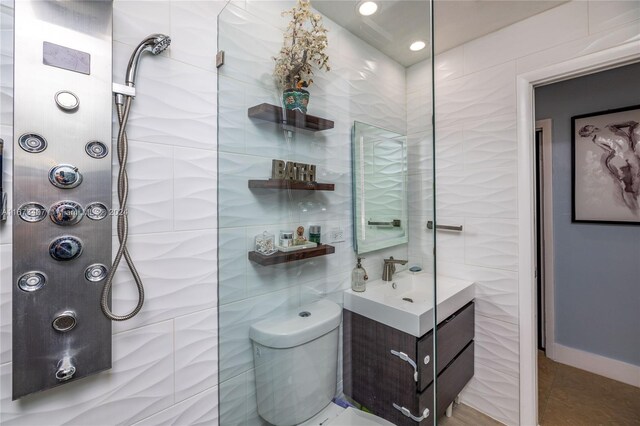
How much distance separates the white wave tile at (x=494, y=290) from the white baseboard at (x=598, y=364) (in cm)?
113

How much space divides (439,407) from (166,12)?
7.08ft

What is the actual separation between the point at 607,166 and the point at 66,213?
3.05 m

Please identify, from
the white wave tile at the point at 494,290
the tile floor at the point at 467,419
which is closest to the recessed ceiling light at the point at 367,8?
the white wave tile at the point at 494,290

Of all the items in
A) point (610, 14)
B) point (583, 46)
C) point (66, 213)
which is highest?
point (610, 14)

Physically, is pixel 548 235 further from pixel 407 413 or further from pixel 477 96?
pixel 407 413

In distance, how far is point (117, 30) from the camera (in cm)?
83

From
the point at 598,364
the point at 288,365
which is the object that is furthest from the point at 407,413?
the point at 598,364

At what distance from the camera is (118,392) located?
83 centimetres

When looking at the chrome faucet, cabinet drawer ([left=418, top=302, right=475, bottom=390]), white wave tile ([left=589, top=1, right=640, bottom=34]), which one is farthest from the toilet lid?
white wave tile ([left=589, top=1, right=640, bottom=34])

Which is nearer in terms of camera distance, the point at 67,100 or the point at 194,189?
the point at 67,100

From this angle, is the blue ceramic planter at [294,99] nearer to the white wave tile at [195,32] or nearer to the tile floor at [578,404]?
the white wave tile at [195,32]

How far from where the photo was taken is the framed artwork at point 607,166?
6.34ft

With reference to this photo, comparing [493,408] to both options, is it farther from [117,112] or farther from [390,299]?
[117,112]

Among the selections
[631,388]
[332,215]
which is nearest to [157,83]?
[332,215]
